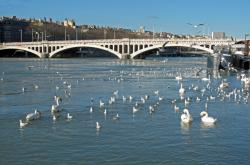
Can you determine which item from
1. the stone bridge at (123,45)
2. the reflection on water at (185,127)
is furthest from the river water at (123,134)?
the stone bridge at (123,45)

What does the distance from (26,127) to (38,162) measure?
465cm

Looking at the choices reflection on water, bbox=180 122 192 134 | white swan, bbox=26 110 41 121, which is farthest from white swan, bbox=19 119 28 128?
reflection on water, bbox=180 122 192 134

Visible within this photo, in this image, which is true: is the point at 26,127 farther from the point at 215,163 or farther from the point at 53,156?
the point at 215,163

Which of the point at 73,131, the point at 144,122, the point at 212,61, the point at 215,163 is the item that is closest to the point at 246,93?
the point at 144,122

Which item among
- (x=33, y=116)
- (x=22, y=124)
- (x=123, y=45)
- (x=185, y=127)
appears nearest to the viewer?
(x=22, y=124)

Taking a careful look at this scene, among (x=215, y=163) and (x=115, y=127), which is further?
(x=115, y=127)

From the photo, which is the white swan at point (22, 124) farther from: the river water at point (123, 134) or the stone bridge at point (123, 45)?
the stone bridge at point (123, 45)

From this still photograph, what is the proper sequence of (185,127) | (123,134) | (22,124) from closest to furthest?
1. (123,134)
2. (22,124)
3. (185,127)

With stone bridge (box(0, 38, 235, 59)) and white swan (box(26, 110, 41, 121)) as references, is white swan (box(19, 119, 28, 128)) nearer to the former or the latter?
white swan (box(26, 110, 41, 121))

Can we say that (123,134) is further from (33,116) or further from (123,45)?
(123,45)

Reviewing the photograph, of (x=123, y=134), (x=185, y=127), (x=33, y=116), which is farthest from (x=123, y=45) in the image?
(x=123, y=134)

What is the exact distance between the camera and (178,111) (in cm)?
2364

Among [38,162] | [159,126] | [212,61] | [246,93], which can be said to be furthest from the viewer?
[212,61]

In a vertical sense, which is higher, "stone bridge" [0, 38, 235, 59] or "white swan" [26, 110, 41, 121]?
"stone bridge" [0, 38, 235, 59]
